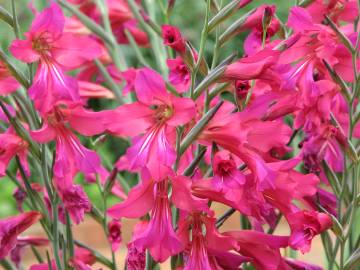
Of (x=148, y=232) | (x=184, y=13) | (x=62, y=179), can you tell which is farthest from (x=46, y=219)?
(x=184, y=13)

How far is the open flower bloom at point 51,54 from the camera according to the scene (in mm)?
637

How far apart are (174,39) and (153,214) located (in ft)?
0.43

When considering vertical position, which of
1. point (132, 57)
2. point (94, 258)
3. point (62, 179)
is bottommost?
point (132, 57)

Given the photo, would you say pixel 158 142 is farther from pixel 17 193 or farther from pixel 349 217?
pixel 17 193

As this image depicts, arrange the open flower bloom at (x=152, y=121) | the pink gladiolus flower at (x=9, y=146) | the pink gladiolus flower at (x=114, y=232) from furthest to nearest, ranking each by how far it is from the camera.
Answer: the pink gladiolus flower at (x=114, y=232)
the pink gladiolus flower at (x=9, y=146)
the open flower bloom at (x=152, y=121)

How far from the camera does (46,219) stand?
720mm

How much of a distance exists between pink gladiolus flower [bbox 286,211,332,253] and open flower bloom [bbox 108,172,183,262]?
99 millimetres

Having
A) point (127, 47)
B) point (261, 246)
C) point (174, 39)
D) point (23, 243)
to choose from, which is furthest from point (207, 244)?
point (127, 47)

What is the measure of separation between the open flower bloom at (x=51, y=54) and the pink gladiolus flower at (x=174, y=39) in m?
0.09

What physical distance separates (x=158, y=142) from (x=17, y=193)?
1.03 ft

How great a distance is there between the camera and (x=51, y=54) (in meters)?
0.70

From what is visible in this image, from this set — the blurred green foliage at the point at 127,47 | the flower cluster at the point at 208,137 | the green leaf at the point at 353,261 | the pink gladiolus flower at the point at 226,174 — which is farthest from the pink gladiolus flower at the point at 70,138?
the blurred green foliage at the point at 127,47

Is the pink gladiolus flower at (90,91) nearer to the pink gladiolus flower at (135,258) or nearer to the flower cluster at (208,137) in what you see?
the flower cluster at (208,137)

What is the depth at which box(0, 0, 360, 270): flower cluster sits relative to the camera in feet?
Result: 1.95
